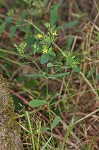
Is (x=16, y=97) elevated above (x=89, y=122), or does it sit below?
above

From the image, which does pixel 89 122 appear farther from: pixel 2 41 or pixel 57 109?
pixel 2 41

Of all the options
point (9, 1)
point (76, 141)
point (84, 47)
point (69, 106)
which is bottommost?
point (76, 141)

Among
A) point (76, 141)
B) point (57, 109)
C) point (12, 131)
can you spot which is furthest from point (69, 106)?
point (12, 131)

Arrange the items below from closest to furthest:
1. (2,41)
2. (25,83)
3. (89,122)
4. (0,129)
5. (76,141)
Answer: (0,129) → (76,141) → (89,122) → (25,83) → (2,41)

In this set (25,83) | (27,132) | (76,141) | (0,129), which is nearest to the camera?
(0,129)

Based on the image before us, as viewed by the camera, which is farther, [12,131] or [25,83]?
[25,83]

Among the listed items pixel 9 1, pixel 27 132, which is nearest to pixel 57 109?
pixel 27 132

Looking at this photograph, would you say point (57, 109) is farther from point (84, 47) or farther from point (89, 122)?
point (84, 47)
